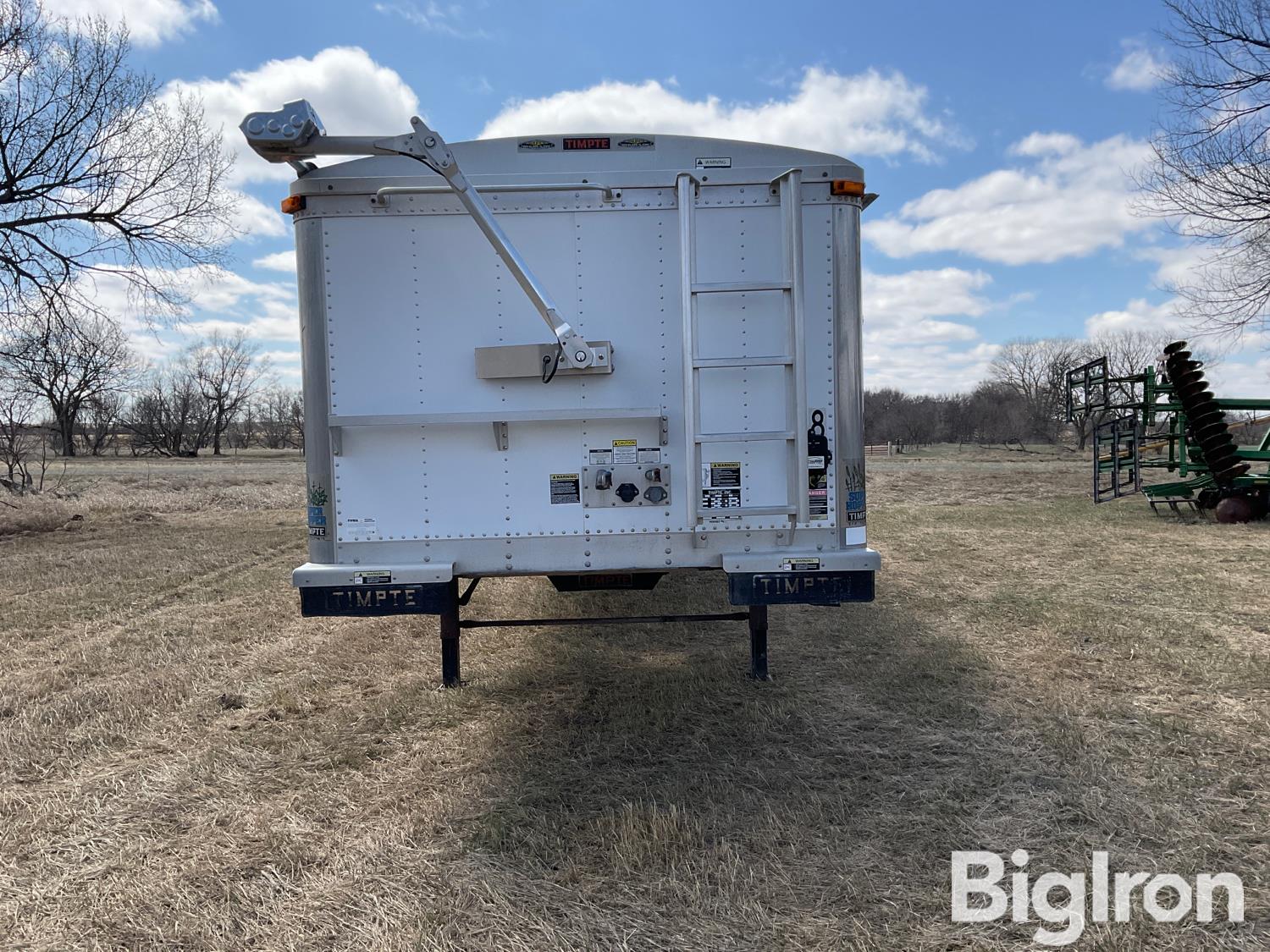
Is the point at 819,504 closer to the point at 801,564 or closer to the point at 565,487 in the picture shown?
the point at 801,564

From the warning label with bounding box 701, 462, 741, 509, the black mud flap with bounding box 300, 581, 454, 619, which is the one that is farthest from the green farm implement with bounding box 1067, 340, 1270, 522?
the black mud flap with bounding box 300, 581, 454, 619

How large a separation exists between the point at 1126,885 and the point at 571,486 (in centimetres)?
270

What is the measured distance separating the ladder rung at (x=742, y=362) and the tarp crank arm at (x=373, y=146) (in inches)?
32.2

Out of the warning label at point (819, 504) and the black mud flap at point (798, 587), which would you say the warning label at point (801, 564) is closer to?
the black mud flap at point (798, 587)

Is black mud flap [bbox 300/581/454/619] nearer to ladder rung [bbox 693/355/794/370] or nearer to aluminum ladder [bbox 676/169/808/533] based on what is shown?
aluminum ladder [bbox 676/169/808/533]

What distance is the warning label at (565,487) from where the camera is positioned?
13.0ft

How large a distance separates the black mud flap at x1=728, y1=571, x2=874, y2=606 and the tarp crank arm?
169 centimetres

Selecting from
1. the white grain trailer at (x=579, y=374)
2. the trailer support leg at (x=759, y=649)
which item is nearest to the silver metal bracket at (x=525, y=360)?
the white grain trailer at (x=579, y=374)

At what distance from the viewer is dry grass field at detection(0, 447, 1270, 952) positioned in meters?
2.71

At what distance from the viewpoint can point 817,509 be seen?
4.00 meters

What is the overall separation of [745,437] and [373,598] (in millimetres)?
1950

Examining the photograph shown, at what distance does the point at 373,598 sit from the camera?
3.90 meters
